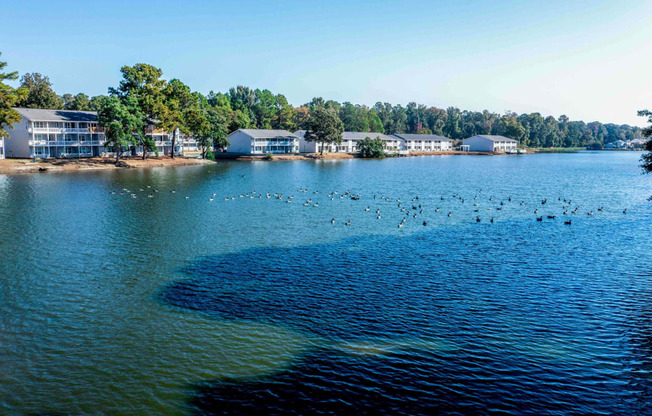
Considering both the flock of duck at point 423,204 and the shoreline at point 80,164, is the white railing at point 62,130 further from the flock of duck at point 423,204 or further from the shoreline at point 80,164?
the flock of duck at point 423,204

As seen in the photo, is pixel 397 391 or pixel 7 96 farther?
pixel 7 96

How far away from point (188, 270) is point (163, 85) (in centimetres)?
9371

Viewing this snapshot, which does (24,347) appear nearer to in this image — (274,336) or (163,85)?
(274,336)

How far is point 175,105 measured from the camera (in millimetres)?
113438

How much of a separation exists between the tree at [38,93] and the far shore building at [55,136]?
1792 cm

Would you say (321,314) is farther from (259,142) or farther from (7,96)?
(259,142)

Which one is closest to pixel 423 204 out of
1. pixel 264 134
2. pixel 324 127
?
pixel 324 127

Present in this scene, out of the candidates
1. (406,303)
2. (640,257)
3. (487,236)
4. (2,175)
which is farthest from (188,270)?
(2,175)

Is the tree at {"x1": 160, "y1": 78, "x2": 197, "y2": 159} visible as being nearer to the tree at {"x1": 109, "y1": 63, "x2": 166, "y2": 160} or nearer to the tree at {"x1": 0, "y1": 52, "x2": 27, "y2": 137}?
the tree at {"x1": 109, "y1": 63, "x2": 166, "y2": 160}

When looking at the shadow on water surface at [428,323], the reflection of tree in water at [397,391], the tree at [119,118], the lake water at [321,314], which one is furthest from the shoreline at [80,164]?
the reflection of tree in water at [397,391]

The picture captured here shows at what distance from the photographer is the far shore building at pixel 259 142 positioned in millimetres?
152625

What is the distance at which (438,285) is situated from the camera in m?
29.7

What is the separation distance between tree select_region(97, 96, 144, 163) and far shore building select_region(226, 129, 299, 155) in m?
50.7

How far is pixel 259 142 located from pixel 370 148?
4314cm
